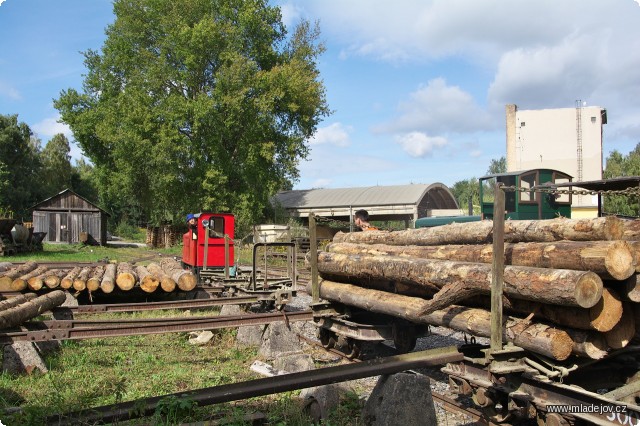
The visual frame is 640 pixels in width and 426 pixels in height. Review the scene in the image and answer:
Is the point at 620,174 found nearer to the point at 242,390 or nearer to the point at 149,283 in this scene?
the point at 149,283

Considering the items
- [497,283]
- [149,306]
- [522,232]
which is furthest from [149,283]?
[497,283]

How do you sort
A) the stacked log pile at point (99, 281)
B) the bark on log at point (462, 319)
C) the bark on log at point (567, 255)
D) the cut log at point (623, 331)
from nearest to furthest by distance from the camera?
the bark on log at point (567, 255), the bark on log at point (462, 319), the cut log at point (623, 331), the stacked log pile at point (99, 281)

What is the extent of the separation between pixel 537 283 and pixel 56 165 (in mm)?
62945

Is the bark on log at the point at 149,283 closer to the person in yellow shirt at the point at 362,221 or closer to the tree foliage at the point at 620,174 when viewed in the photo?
the person in yellow shirt at the point at 362,221

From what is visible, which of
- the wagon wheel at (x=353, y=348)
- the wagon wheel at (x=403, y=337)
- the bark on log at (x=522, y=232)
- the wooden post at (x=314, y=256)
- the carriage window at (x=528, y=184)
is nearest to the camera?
the bark on log at (x=522, y=232)

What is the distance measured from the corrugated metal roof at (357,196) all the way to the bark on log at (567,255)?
95.4ft

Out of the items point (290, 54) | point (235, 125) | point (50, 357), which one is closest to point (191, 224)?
point (50, 357)

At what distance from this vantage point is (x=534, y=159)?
4088 centimetres

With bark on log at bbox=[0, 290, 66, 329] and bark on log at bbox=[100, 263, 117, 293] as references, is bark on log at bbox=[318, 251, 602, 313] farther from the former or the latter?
bark on log at bbox=[100, 263, 117, 293]

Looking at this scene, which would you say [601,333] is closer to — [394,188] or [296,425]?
[296,425]

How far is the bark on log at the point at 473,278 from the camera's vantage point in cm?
391

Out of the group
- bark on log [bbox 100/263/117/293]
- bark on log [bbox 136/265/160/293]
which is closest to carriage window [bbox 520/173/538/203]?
bark on log [bbox 136/265/160/293]

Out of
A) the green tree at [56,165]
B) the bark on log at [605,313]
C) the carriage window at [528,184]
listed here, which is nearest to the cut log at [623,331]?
the bark on log at [605,313]

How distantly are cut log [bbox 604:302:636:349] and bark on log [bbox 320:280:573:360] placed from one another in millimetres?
379
